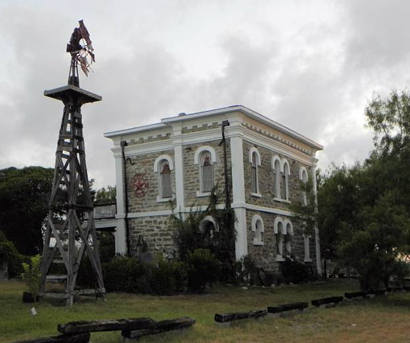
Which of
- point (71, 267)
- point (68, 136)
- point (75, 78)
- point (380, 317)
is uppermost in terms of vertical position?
point (75, 78)

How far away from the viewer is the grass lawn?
11578 millimetres

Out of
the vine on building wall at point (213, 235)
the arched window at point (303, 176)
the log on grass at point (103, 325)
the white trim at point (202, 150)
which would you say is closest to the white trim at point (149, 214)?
the vine on building wall at point (213, 235)

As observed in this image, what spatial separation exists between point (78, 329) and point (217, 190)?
17.3 m

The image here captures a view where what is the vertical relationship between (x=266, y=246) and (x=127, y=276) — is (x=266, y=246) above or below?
above

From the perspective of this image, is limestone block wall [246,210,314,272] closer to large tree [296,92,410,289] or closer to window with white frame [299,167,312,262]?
window with white frame [299,167,312,262]

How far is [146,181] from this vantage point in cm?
2830

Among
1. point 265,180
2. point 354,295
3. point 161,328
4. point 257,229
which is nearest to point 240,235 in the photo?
point 257,229

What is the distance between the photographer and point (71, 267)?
17188 mm

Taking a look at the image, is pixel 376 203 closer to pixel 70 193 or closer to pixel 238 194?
pixel 238 194

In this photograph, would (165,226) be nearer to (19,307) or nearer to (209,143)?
(209,143)

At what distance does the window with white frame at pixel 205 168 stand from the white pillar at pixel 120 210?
4.23 meters

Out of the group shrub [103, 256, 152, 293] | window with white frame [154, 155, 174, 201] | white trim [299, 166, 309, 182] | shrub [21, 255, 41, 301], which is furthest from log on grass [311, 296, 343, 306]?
white trim [299, 166, 309, 182]

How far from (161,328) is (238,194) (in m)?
14.9

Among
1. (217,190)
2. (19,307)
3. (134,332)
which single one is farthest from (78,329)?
(217,190)
